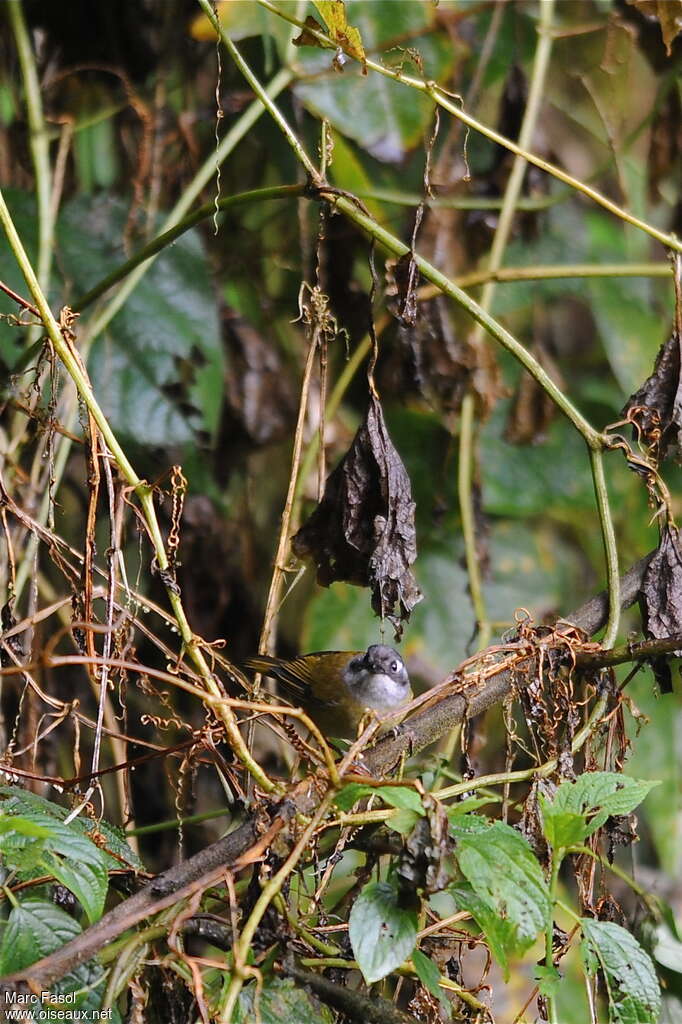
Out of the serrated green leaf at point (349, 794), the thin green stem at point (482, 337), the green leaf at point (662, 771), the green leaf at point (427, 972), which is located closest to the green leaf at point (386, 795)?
the serrated green leaf at point (349, 794)

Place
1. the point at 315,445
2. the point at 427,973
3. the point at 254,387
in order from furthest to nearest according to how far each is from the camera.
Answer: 1. the point at 254,387
2. the point at 315,445
3. the point at 427,973

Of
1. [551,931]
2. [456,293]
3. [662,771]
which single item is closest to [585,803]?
[551,931]

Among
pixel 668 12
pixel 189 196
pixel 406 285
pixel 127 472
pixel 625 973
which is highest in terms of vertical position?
pixel 668 12

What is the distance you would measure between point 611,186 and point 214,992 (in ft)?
11.2

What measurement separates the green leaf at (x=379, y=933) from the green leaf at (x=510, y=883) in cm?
9

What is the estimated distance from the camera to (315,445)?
2.27 m

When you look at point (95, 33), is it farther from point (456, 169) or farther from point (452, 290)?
point (452, 290)

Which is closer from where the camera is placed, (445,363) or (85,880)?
(85,880)

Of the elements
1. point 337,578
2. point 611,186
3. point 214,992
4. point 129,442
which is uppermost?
point 611,186

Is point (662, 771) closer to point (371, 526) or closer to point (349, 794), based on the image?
point (371, 526)

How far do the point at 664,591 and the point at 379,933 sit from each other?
29.0 inches

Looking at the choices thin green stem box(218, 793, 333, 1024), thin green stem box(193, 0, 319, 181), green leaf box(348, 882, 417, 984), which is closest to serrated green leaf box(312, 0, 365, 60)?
thin green stem box(193, 0, 319, 181)

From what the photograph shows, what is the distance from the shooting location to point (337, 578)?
5.59ft

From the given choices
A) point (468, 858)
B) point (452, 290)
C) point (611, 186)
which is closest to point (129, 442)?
point (452, 290)
